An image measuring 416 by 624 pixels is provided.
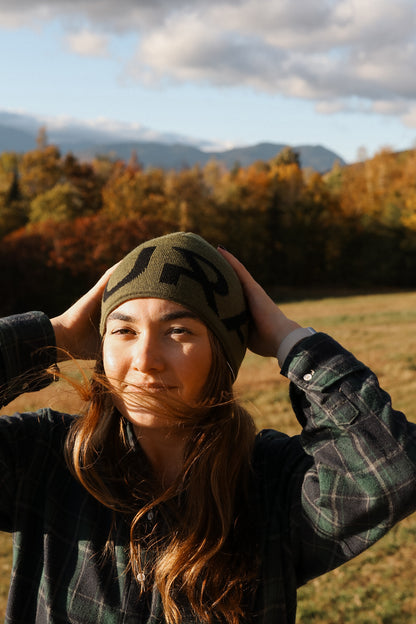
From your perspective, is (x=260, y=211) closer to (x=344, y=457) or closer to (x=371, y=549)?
(x=371, y=549)

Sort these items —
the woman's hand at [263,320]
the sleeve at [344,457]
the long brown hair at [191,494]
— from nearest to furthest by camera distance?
the sleeve at [344,457] → the long brown hair at [191,494] → the woman's hand at [263,320]

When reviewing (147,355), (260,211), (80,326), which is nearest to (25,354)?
(80,326)

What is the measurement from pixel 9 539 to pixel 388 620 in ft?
11.9

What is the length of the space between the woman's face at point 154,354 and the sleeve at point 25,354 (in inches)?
12.1

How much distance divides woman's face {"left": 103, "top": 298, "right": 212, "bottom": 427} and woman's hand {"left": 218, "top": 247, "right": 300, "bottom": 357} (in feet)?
0.82

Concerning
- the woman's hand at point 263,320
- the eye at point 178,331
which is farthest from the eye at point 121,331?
the woman's hand at point 263,320

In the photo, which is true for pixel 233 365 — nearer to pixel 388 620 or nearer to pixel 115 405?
pixel 115 405

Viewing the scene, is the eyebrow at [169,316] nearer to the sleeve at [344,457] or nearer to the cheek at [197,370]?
the cheek at [197,370]

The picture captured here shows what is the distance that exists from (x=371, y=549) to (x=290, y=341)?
394 cm

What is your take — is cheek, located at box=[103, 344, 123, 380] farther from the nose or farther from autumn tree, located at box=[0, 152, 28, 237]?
autumn tree, located at box=[0, 152, 28, 237]

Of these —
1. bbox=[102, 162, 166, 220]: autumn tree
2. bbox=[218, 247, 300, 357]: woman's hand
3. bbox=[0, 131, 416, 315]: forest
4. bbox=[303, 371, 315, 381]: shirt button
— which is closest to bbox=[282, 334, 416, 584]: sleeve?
bbox=[303, 371, 315, 381]: shirt button

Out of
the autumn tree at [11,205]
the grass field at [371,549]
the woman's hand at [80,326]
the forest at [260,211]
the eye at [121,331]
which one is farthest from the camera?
the forest at [260,211]

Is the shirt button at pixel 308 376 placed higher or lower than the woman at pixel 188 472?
higher

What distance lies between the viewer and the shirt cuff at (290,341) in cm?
197
